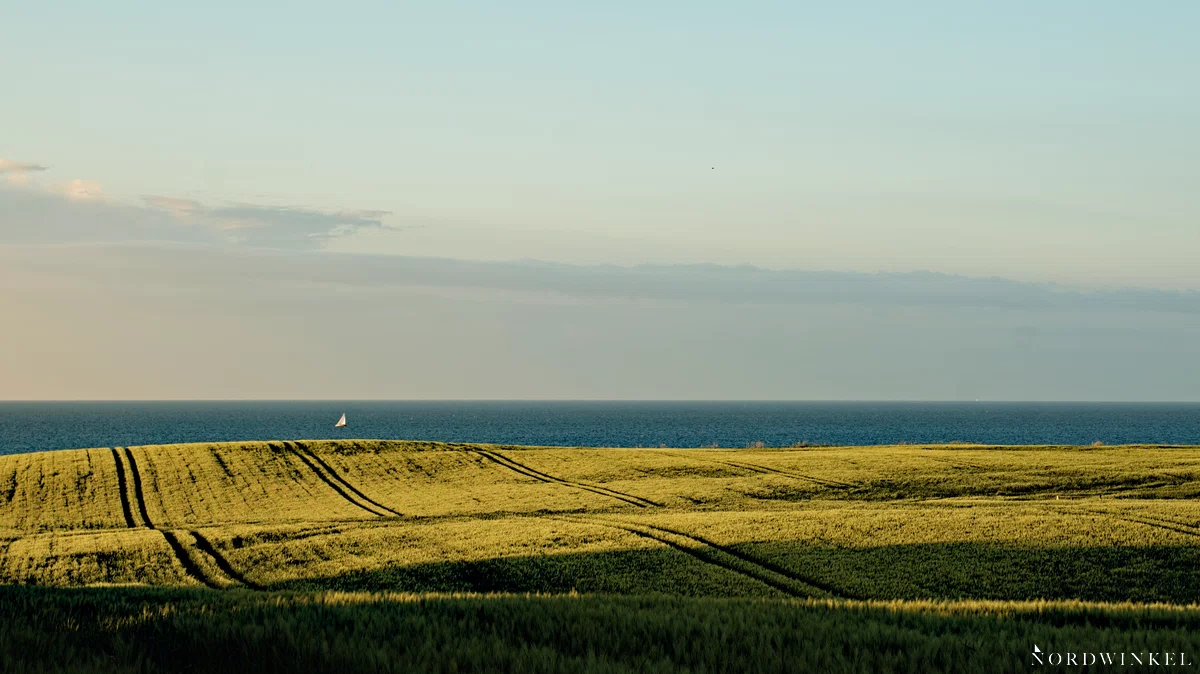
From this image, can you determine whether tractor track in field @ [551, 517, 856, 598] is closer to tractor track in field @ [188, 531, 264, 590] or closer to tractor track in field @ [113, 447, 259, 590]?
tractor track in field @ [188, 531, 264, 590]

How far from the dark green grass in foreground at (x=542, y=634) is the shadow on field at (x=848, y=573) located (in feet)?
40.2

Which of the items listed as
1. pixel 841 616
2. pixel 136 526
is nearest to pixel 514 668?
pixel 841 616

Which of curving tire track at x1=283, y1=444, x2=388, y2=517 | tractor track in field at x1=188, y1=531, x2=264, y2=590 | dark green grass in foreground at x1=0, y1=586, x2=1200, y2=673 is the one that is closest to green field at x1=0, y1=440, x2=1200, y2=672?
dark green grass in foreground at x1=0, y1=586, x2=1200, y2=673

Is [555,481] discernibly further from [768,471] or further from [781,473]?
[781,473]

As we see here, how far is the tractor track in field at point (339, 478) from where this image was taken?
4965cm

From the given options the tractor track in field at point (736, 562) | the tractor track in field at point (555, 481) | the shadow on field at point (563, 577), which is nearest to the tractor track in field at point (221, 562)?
the shadow on field at point (563, 577)

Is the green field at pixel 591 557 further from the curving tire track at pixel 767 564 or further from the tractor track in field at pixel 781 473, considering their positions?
the tractor track in field at pixel 781 473

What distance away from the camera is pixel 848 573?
90.8 feet

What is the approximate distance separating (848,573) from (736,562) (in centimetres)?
359

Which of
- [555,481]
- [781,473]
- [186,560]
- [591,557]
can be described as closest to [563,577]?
[591,557]

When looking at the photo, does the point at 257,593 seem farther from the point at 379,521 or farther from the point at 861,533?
the point at 379,521

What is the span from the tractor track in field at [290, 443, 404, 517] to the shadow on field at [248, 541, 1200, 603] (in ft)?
58.6

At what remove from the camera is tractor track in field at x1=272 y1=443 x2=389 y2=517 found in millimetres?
50125

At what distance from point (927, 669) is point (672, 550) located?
73.9 ft
